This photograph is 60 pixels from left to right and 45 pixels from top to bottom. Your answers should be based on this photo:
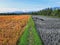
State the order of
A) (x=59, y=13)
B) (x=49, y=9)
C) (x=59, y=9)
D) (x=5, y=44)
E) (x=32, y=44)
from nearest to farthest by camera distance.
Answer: (x=5, y=44) → (x=32, y=44) → (x=59, y=13) → (x=59, y=9) → (x=49, y=9)

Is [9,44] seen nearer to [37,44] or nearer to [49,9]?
[37,44]

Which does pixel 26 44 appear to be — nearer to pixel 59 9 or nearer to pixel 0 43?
pixel 0 43

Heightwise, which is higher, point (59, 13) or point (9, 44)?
point (9, 44)

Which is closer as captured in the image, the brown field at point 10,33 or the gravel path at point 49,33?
the brown field at point 10,33

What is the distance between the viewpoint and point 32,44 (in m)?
16.2

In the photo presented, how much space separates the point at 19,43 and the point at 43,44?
149 cm

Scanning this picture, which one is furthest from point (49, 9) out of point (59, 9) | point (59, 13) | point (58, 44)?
point (58, 44)

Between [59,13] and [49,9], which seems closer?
[59,13]

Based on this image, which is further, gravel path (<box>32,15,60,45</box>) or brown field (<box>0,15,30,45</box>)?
gravel path (<box>32,15,60,45</box>)

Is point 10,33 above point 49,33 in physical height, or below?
above

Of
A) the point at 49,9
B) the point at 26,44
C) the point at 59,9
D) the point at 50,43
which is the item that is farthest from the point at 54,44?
the point at 49,9

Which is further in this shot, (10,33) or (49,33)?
(49,33)

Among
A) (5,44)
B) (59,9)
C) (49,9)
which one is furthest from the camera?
(49,9)

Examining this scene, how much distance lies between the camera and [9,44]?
1481 cm
